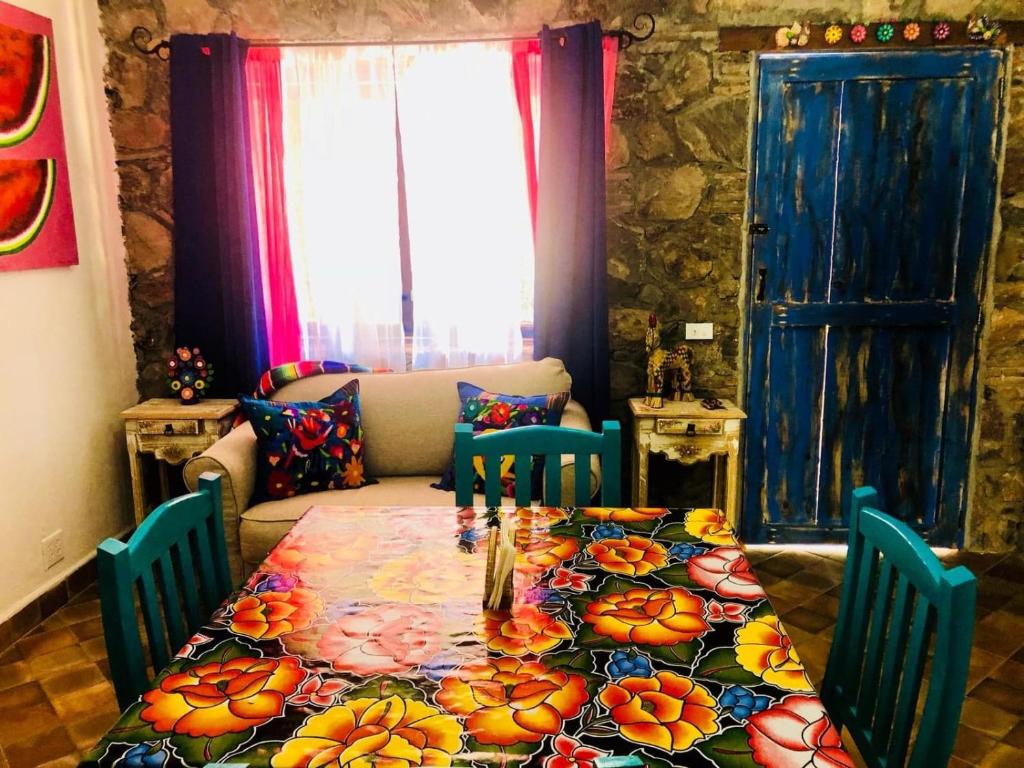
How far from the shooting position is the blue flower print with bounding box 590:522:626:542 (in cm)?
175

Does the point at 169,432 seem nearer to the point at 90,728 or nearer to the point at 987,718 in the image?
the point at 90,728

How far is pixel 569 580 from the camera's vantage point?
155 centimetres

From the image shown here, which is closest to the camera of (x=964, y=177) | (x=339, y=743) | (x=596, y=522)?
(x=339, y=743)

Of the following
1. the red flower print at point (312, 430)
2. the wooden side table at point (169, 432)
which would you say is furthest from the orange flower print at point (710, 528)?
the wooden side table at point (169, 432)

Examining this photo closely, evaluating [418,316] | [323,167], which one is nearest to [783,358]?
[418,316]

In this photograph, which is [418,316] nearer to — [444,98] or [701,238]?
[444,98]

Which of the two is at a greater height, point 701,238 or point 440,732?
point 701,238

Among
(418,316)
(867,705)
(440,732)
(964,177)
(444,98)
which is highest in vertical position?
(444,98)

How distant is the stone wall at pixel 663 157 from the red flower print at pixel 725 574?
201 cm

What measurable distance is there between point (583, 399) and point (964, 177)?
1.79 meters

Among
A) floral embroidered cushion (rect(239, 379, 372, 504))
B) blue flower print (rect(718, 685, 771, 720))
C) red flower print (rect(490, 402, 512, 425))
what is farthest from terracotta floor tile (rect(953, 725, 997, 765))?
floral embroidered cushion (rect(239, 379, 372, 504))

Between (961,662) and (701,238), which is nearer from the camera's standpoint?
(961,662)

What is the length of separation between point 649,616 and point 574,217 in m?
2.26

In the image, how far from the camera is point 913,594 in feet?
4.16
